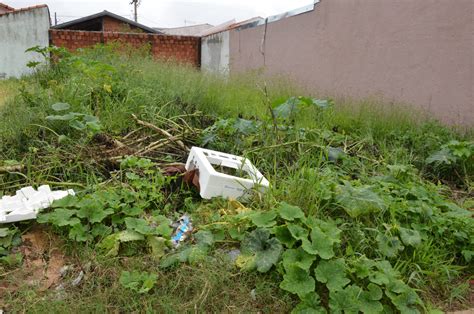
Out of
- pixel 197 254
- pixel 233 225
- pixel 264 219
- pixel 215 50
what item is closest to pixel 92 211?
pixel 197 254

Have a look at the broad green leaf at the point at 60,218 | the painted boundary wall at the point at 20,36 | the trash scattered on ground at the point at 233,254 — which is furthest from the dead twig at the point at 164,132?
the painted boundary wall at the point at 20,36

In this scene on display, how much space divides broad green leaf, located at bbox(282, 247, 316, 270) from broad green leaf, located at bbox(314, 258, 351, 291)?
0.05 meters

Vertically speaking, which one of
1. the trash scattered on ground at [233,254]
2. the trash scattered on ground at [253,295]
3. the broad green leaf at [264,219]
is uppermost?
the broad green leaf at [264,219]

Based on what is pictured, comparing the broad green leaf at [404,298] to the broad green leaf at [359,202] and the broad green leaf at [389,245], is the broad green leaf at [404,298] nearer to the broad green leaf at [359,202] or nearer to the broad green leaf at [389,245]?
the broad green leaf at [389,245]

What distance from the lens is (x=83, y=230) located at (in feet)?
6.68

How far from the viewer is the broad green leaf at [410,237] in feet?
6.74

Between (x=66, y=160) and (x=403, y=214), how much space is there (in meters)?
2.34

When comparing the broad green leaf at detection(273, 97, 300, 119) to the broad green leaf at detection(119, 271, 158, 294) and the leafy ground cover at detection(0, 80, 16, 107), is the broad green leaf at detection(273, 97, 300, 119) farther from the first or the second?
the leafy ground cover at detection(0, 80, 16, 107)

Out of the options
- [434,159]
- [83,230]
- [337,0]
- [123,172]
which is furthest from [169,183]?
[337,0]

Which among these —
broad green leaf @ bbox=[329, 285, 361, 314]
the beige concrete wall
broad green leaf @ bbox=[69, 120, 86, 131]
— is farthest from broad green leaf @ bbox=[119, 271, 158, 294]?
the beige concrete wall

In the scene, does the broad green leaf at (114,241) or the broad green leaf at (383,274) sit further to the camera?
the broad green leaf at (114,241)

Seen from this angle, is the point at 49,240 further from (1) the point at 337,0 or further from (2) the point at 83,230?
(1) the point at 337,0

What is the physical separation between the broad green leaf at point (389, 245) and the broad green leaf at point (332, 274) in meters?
0.32

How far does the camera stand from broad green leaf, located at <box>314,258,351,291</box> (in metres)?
1.73
